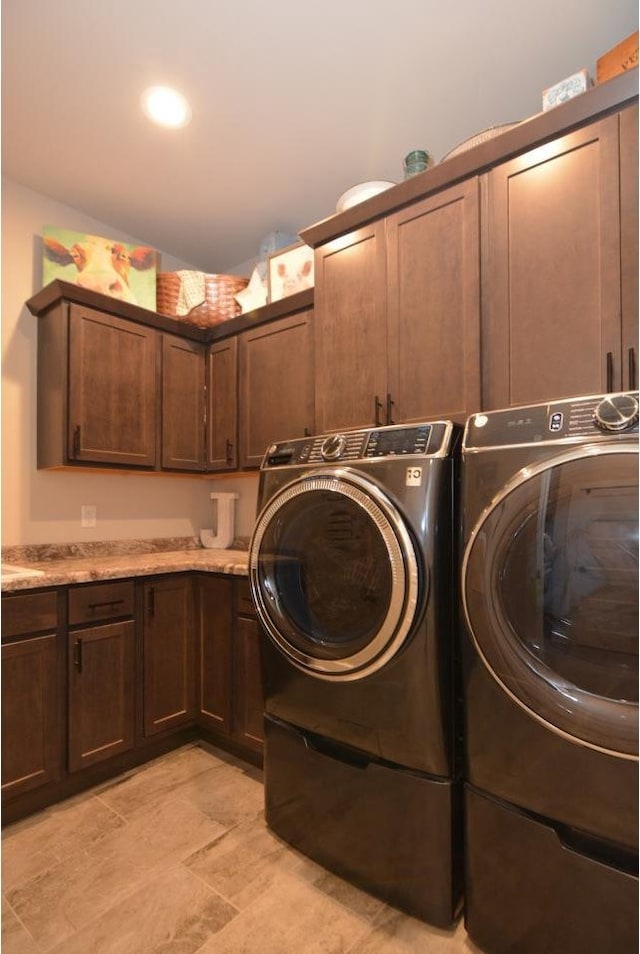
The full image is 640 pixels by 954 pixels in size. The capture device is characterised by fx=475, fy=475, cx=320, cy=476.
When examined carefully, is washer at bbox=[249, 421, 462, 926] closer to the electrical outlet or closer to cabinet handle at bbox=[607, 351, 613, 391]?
cabinet handle at bbox=[607, 351, 613, 391]

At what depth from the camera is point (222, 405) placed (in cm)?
277

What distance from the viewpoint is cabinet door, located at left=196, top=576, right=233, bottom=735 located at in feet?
7.20

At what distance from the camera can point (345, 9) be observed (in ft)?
5.17

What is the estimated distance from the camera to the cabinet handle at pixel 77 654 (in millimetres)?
1931

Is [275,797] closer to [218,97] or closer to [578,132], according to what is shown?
[578,132]

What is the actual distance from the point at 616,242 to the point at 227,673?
2.20m

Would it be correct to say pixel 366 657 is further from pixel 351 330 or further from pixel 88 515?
pixel 88 515

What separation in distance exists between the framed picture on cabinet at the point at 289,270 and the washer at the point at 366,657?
45.2 inches

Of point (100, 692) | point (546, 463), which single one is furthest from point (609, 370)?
point (100, 692)

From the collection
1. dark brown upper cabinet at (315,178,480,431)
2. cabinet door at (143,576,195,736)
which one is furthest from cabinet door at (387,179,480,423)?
cabinet door at (143,576,195,736)

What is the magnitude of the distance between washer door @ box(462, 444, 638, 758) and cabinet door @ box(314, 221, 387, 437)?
2.70ft

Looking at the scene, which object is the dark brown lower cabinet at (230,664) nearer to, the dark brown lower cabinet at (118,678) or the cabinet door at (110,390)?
the dark brown lower cabinet at (118,678)

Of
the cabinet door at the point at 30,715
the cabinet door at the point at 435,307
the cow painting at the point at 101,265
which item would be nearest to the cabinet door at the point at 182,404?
the cow painting at the point at 101,265

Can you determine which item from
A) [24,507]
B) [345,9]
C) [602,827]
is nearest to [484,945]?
[602,827]
